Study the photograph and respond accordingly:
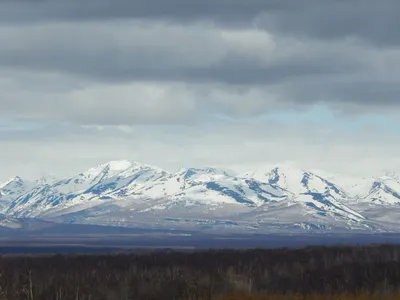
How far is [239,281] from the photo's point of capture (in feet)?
279

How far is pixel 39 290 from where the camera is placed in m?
70.1

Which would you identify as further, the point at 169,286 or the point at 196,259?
the point at 196,259

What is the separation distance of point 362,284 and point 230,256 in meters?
59.8

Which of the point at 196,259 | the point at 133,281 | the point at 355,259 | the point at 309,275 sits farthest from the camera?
Result: the point at 196,259

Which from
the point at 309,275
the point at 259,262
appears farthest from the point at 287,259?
the point at 309,275

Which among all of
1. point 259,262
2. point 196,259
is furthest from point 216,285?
point 196,259

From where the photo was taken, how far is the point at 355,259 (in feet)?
405

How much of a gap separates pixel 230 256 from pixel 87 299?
257ft

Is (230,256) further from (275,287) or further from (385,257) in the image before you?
(275,287)

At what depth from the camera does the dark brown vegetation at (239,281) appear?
68062 millimetres

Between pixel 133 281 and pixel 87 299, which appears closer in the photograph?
pixel 87 299

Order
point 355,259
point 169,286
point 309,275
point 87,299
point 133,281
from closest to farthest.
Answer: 1. point 87,299
2. point 169,286
3. point 133,281
4. point 309,275
5. point 355,259

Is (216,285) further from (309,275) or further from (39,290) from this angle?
(309,275)

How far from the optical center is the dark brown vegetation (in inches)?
2680
